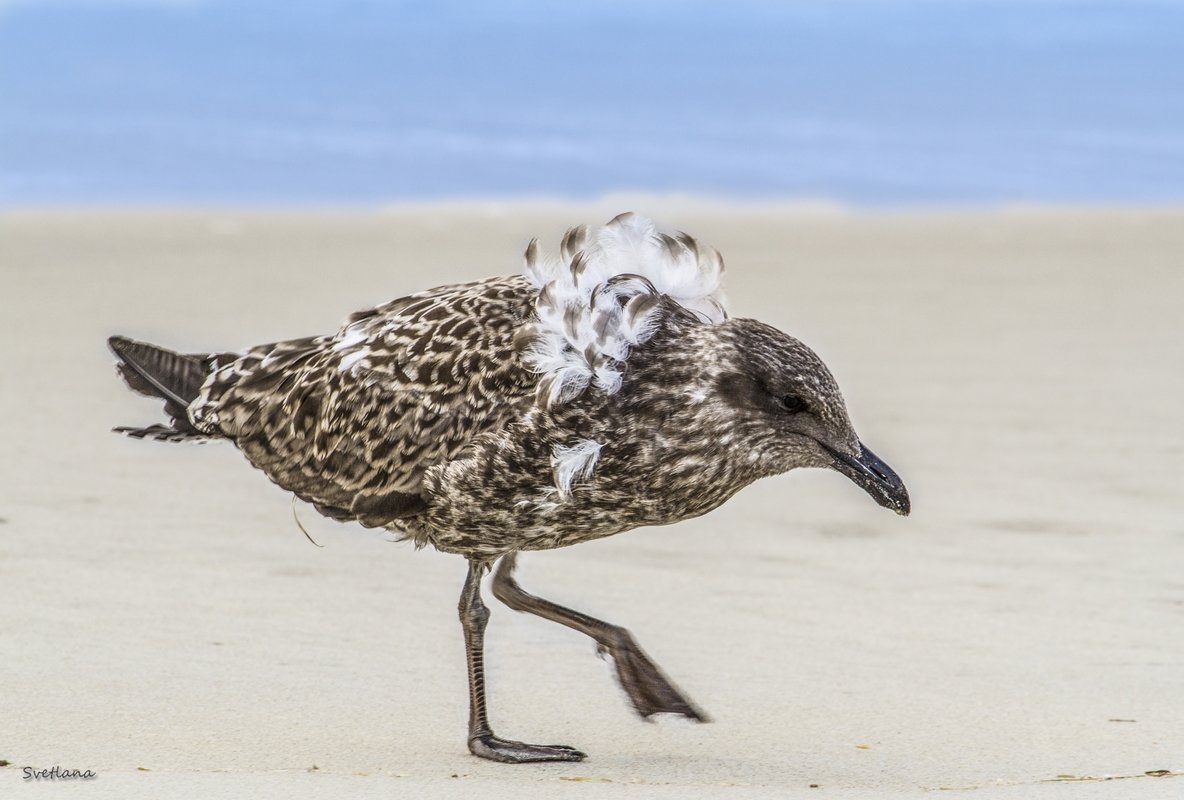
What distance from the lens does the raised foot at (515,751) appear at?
5473mm


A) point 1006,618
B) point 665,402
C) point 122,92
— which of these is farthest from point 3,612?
point 122,92

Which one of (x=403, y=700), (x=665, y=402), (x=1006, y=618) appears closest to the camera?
(x=665, y=402)

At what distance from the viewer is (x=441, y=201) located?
24.2m

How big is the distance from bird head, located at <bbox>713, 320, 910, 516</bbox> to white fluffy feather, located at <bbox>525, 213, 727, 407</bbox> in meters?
0.31

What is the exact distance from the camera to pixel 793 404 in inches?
205

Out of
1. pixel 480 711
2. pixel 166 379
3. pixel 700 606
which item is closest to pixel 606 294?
pixel 480 711

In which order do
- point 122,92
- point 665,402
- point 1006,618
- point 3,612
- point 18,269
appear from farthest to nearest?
point 122,92 < point 18,269 < point 1006,618 < point 3,612 < point 665,402

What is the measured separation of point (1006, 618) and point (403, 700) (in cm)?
262

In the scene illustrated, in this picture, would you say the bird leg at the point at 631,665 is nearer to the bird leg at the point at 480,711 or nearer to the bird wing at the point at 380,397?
the bird leg at the point at 480,711

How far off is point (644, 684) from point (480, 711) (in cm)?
54

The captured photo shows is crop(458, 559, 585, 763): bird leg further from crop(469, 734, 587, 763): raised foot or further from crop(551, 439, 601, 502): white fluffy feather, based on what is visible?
crop(551, 439, 601, 502): white fluffy feather

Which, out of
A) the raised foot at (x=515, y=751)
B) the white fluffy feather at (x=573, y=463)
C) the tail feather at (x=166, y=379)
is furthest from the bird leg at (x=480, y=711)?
the tail feather at (x=166, y=379)

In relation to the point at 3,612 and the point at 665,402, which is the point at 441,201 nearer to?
the point at 3,612

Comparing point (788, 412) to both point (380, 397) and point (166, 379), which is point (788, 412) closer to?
point (380, 397)
